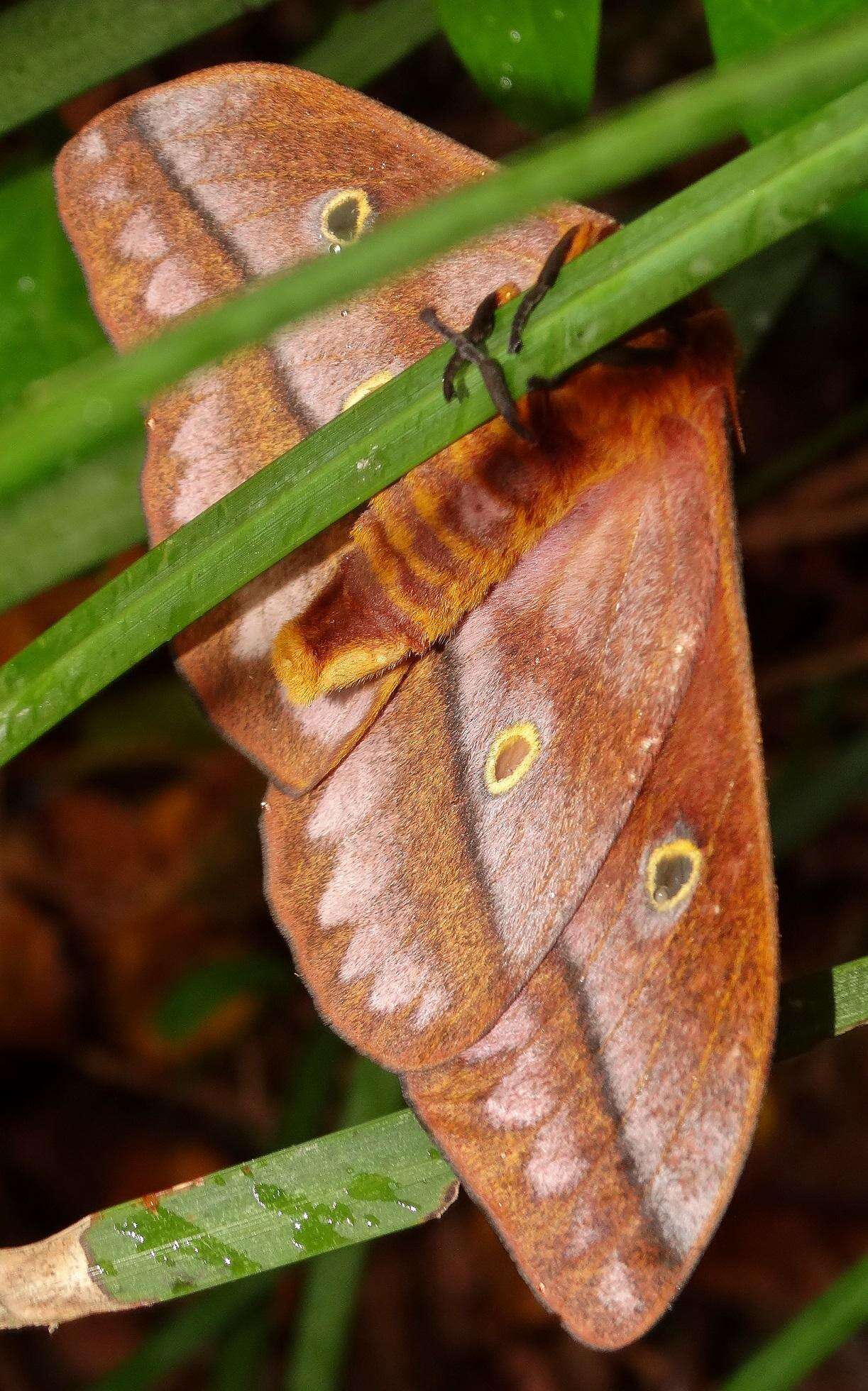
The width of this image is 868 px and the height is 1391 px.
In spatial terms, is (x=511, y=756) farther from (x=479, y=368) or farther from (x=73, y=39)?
(x=73, y=39)

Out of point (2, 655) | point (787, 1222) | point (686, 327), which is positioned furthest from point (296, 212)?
point (787, 1222)

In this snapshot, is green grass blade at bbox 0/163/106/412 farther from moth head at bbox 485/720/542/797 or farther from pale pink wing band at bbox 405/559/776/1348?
pale pink wing band at bbox 405/559/776/1348

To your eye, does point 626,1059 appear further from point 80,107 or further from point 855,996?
point 80,107

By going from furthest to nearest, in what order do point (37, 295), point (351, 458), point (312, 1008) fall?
point (312, 1008), point (37, 295), point (351, 458)

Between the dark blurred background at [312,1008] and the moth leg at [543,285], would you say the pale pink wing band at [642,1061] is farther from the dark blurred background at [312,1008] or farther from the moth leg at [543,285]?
the dark blurred background at [312,1008]

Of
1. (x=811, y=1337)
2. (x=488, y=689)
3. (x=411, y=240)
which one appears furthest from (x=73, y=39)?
(x=811, y=1337)

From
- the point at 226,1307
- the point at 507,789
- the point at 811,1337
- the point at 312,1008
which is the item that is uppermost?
the point at 507,789

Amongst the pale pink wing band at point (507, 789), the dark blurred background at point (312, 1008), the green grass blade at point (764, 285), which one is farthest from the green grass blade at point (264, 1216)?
the dark blurred background at point (312, 1008)
